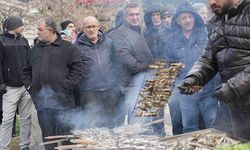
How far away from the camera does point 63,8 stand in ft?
50.0

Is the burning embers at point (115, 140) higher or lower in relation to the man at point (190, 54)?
lower

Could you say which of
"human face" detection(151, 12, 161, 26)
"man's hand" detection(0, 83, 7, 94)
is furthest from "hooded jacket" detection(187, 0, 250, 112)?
"man's hand" detection(0, 83, 7, 94)

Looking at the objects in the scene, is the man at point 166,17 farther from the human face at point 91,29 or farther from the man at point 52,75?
the man at point 52,75

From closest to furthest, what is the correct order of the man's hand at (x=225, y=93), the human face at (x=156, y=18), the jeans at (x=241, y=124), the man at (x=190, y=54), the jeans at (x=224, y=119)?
1. the man's hand at (x=225, y=93)
2. the jeans at (x=241, y=124)
3. the jeans at (x=224, y=119)
4. the man at (x=190, y=54)
5. the human face at (x=156, y=18)

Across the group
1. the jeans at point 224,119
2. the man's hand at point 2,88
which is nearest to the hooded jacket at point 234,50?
the jeans at point 224,119

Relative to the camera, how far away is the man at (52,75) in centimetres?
611

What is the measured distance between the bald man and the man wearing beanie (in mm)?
1215

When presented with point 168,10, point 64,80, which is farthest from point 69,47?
point 168,10

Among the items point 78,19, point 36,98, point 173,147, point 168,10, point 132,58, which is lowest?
point 173,147

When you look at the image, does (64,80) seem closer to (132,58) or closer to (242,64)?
(132,58)

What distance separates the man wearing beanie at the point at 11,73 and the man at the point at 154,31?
2147 mm

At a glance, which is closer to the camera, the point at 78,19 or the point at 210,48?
the point at 210,48

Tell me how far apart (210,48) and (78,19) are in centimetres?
1118

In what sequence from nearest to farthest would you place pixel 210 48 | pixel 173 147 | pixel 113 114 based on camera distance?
pixel 173 147
pixel 210 48
pixel 113 114
